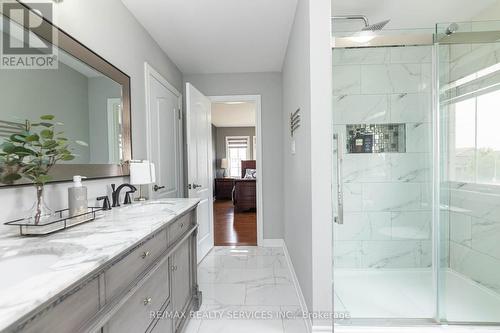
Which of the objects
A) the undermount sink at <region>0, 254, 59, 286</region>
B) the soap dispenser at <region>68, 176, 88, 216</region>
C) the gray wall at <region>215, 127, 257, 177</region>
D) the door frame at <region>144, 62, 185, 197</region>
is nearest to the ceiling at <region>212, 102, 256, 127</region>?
the gray wall at <region>215, 127, 257, 177</region>

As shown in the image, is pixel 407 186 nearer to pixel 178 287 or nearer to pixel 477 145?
pixel 477 145

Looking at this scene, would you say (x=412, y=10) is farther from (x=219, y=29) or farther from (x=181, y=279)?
(x=181, y=279)

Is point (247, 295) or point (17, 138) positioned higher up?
point (17, 138)

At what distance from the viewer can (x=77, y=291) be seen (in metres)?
0.72

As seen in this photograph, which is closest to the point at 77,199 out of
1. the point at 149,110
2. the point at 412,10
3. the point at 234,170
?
the point at 149,110

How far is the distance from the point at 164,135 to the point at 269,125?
1.47m

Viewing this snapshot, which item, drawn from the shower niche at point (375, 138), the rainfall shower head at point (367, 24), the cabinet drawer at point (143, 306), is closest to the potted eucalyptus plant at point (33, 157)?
the cabinet drawer at point (143, 306)

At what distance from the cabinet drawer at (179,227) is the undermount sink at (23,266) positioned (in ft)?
2.37

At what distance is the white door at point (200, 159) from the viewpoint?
2.83m

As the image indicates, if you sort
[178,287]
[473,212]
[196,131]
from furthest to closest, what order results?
[196,131], [473,212], [178,287]

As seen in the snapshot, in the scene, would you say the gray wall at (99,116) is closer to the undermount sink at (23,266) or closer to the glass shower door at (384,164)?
the undermount sink at (23,266)

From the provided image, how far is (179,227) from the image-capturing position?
1.67 meters

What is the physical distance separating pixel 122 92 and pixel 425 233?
119 inches

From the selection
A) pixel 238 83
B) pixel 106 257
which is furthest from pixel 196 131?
pixel 106 257
